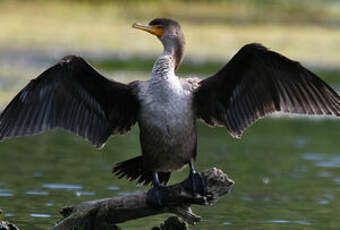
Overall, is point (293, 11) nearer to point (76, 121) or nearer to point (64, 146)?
point (64, 146)

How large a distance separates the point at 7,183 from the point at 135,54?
38.1 feet

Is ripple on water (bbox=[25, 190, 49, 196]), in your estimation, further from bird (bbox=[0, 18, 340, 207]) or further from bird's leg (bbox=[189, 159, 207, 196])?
bird's leg (bbox=[189, 159, 207, 196])

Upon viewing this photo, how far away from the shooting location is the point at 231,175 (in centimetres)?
1215

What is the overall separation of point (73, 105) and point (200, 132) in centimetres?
671

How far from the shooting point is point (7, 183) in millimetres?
11258

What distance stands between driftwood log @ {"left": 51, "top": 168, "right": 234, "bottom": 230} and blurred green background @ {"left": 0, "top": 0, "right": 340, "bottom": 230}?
0.87m

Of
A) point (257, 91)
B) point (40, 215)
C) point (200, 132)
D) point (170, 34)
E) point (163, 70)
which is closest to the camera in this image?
point (163, 70)

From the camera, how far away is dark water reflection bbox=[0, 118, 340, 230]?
9.99 m

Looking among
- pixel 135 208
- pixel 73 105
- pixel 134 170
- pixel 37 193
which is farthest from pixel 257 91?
pixel 37 193

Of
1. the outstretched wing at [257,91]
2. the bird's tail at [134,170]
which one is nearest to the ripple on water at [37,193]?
the bird's tail at [134,170]

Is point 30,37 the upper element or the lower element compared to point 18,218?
upper

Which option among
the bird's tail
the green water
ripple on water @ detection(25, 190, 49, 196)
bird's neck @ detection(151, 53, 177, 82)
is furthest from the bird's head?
ripple on water @ detection(25, 190, 49, 196)

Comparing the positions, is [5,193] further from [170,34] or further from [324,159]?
[324,159]

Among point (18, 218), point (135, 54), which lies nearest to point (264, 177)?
point (18, 218)
